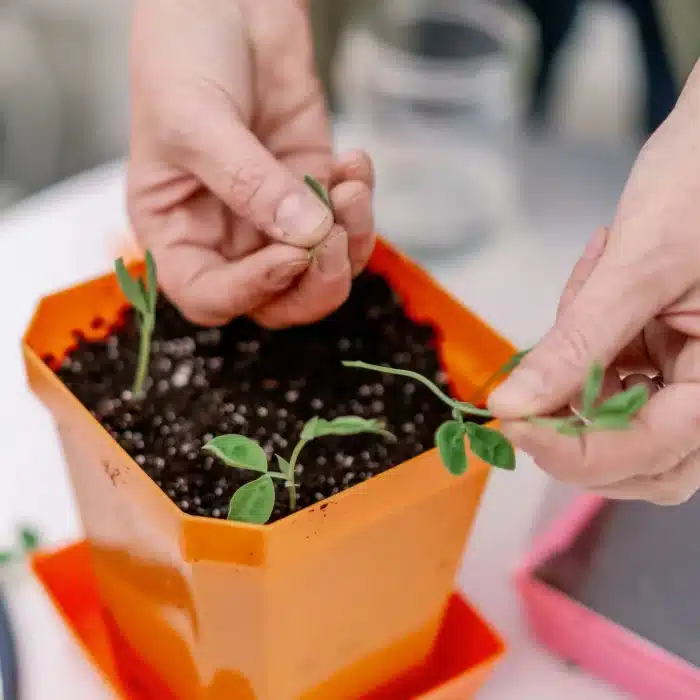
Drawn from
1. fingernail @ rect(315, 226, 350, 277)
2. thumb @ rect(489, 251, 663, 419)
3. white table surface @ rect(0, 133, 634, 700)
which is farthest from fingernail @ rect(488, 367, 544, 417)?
white table surface @ rect(0, 133, 634, 700)

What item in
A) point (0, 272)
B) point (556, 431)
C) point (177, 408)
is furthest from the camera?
point (0, 272)

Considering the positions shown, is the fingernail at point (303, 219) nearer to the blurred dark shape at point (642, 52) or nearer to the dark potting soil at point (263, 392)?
the dark potting soil at point (263, 392)

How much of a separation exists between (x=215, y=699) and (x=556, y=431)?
21 centimetres

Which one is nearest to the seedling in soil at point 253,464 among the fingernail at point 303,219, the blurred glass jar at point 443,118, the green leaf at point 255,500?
the green leaf at point 255,500

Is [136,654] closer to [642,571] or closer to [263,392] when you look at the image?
[263,392]

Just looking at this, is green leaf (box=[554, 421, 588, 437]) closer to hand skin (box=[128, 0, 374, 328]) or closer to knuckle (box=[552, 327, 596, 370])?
knuckle (box=[552, 327, 596, 370])

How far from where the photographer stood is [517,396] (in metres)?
0.34

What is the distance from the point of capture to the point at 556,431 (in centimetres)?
34

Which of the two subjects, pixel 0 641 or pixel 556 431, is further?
pixel 0 641

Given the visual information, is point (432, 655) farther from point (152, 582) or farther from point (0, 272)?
point (0, 272)

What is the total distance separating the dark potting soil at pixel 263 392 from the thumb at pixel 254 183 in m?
0.08

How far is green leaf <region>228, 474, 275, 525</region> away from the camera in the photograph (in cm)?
36

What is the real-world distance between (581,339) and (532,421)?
0.04m

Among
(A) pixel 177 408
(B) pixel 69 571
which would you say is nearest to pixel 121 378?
(A) pixel 177 408
